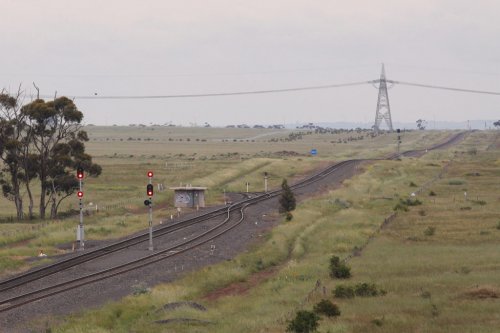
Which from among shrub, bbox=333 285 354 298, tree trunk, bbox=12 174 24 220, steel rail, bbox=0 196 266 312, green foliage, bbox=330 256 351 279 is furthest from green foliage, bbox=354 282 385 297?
Answer: tree trunk, bbox=12 174 24 220

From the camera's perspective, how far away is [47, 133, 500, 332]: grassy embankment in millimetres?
23156

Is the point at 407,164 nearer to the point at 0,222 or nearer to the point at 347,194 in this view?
the point at 347,194

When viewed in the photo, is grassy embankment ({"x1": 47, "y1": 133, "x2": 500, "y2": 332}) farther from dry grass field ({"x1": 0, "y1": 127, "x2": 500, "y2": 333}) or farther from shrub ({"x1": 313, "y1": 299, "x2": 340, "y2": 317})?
shrub ({"x1": 313, "y1": 299, "x2": 340, "y2": 317})

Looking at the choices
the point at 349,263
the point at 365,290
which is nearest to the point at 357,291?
the point at 365,290

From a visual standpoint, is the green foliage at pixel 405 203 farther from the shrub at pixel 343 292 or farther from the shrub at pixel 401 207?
the shrub at pixel 343 292

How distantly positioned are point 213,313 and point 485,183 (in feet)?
208

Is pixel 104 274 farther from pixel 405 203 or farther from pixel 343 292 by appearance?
pixel 405 203

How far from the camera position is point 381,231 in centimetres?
4566

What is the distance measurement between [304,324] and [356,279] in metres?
9.97

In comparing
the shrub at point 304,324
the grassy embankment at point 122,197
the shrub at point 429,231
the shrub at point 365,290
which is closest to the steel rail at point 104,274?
the grassy embankment at point 122,197

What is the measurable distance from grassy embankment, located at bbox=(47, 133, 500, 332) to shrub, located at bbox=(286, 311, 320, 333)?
1.99 feet

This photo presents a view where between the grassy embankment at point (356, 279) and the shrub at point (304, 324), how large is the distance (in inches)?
23.9

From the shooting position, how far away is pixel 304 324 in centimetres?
2064

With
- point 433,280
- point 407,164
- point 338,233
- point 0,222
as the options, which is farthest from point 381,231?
point 407,164
